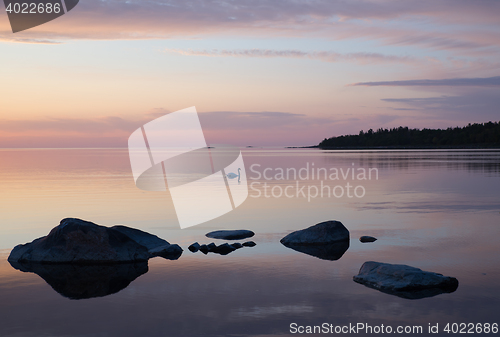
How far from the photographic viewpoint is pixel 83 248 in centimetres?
1194

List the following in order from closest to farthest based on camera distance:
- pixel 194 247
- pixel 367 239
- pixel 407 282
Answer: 1. pixel 407 282
2. pixel 194 247
3. pixel 367 239

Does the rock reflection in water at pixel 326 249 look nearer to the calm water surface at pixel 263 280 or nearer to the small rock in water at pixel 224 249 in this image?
the calm water surface at pixel 263 280

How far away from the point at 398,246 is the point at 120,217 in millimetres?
11238

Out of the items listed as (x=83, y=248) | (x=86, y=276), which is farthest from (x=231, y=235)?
(x=86, y=276)

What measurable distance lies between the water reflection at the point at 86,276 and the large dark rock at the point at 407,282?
525cm

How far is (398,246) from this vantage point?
13.3 m

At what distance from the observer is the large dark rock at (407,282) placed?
9123 mm

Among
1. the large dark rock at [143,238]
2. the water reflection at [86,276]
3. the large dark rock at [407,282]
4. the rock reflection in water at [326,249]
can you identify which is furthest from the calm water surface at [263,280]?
the large dark rock at [143,238]

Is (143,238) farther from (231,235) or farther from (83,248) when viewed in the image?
(231,235)

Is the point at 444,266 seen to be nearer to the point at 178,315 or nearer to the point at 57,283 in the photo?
the point at 178,315

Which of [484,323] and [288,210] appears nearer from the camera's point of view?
[484,323]

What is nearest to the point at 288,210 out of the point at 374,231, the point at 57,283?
the point at 374,231

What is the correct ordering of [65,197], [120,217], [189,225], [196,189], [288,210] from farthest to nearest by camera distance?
[196,189], [65,197], [288,210], [120,217], [189,225]

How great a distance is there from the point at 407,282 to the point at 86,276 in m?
7.17
